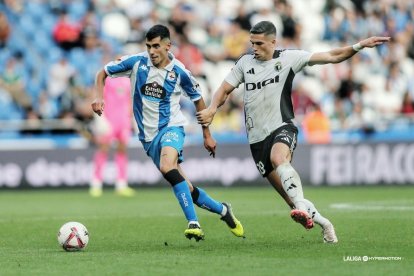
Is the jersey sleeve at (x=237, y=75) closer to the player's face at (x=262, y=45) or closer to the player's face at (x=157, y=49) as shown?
the player's face at (x=262, y=45)

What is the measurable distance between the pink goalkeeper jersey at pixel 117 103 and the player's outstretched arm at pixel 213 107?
386 inches

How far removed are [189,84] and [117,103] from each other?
377 inches

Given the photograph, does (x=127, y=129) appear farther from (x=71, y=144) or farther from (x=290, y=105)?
(x=290, y=105)

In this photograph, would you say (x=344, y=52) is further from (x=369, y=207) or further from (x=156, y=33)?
(x=369, y=207)

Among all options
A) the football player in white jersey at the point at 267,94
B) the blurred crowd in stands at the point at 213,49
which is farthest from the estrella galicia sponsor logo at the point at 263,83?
the blurred crowd in stands at the point at 213,49

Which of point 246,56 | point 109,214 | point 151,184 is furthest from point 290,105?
point 151,184

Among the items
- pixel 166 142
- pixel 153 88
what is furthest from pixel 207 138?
pixel 153 88

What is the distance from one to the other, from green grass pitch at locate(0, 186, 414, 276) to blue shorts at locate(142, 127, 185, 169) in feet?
3.24

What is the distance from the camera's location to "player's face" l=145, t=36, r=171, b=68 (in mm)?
11017

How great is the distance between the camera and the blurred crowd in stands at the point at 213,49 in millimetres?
23328

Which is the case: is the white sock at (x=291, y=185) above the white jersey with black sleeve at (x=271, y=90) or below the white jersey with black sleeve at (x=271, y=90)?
below

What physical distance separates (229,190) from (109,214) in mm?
6484

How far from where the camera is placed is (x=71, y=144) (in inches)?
894

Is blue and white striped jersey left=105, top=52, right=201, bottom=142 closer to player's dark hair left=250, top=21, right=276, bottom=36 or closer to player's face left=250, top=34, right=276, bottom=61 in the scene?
player's face left=250, top=34, right=276, bottom=61
